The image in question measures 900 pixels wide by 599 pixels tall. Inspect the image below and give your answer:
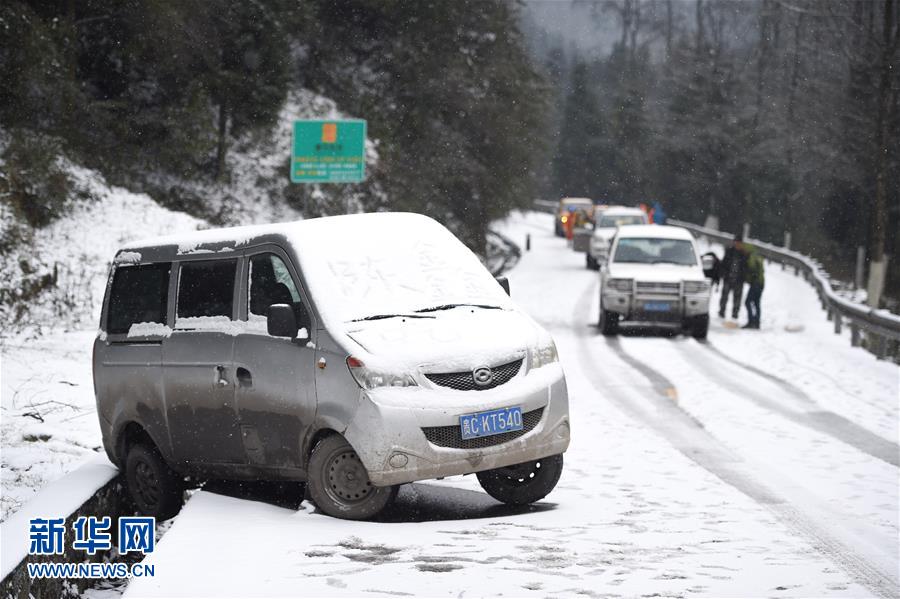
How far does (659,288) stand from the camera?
873 inches

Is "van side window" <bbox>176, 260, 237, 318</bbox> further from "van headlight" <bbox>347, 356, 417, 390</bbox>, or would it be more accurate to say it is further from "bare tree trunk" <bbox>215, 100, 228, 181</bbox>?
"bare tree trunk" <bbox>215, 100, 228, 181</bbox>

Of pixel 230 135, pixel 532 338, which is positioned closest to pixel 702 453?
pixel 532 338

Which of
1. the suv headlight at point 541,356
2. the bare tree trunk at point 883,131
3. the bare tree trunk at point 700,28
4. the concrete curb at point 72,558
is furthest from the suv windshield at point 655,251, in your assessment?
the bare tree trunk at point 700,28

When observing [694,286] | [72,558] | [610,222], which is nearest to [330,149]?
[694,286]

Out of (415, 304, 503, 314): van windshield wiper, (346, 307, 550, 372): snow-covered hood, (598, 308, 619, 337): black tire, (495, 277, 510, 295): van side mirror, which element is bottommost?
(598, 308, 619, 337): black tire

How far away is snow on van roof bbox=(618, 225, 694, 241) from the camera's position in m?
23.8

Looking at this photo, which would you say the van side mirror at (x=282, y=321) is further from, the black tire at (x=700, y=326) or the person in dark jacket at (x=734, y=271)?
the person in dark jacket at (x=734, y=271)

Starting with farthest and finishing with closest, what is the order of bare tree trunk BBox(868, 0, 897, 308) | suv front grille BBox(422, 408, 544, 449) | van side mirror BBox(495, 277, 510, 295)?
bare tree trunk BBox(868, 0, 897, 308) < van side mirror BBox(495, 277, 510, 295) < suv front grille BBox(422, 408, 544, 449)

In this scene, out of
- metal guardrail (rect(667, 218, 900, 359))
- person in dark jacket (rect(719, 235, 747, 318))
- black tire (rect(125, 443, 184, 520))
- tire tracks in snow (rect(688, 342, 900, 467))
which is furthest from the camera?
person in dark jacket (rect(719, 235, 747, 318))

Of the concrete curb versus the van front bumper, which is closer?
the concrete curb

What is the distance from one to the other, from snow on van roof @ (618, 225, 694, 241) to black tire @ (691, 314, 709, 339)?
6.72 ft

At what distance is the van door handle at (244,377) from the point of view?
7.97m

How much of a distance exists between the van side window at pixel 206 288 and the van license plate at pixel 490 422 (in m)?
2.05

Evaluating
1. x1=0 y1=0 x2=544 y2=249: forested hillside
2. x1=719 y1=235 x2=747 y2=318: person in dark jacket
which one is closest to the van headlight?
x1=0 y1=0 x2=544 y2=249: forested hillside
